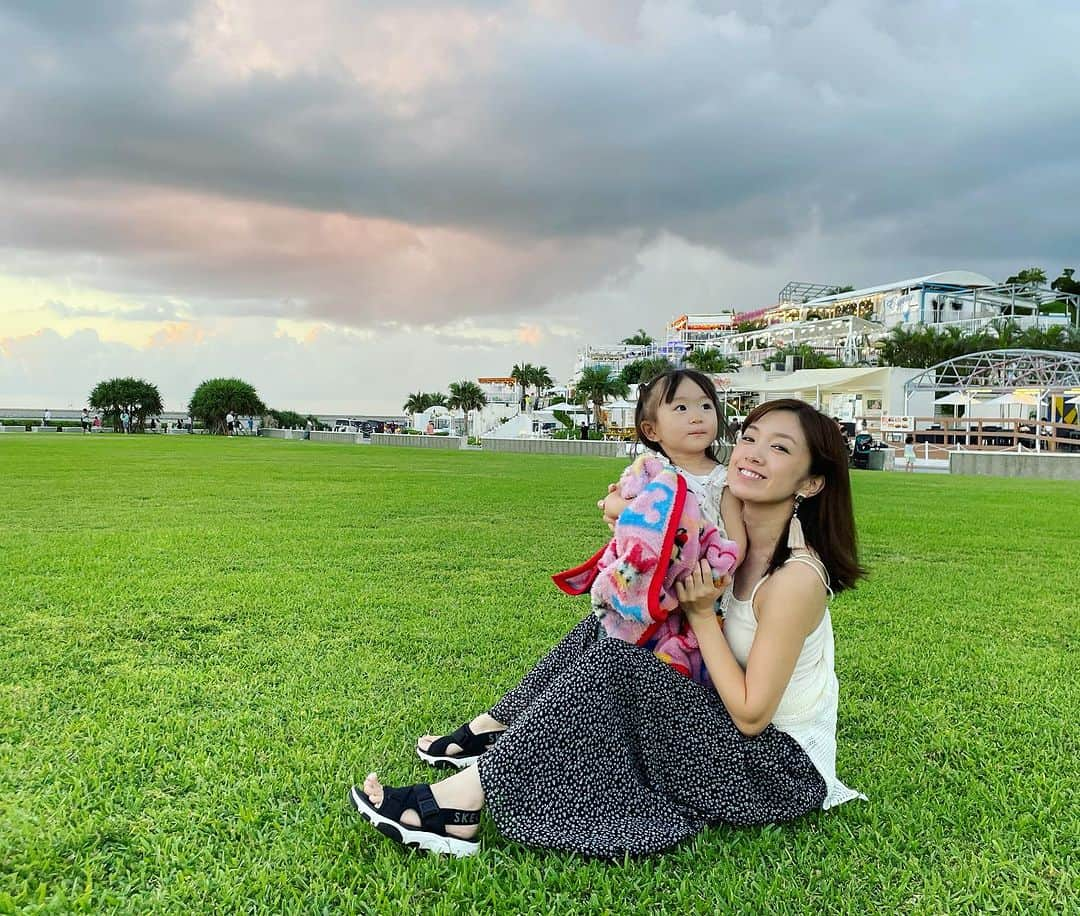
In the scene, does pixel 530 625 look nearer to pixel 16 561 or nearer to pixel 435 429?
pixel 16 561

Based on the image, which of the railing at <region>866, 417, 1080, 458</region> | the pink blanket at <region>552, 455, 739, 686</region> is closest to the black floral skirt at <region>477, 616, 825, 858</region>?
the pink blanket at <region>552, 455, 739, 686</region>

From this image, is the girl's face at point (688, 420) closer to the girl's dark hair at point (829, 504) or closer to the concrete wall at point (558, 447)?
the girl's dark hair at point (829, 504)

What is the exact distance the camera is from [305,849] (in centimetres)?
239

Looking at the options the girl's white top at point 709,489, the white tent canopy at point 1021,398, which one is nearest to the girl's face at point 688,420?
the girl's white top at point 709,489

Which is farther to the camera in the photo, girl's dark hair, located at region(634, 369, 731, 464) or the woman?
girl's dark hair, located at region(634, 369, 731, 464)

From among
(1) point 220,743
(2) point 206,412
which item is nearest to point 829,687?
(1) point 220,743

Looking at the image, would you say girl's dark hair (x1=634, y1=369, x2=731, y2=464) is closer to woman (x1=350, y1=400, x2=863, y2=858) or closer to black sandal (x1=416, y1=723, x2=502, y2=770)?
woman (x1=350, y1=400, x2=863, y2=858)

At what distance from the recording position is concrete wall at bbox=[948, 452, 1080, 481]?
22000mm

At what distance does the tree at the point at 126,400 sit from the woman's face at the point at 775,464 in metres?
84.5

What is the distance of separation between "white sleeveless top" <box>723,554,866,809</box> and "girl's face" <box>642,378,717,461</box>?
934mm

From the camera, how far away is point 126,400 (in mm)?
78250

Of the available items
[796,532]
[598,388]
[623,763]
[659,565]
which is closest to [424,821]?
[623,763]

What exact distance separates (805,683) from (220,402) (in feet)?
271

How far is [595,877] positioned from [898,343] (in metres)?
70.9
